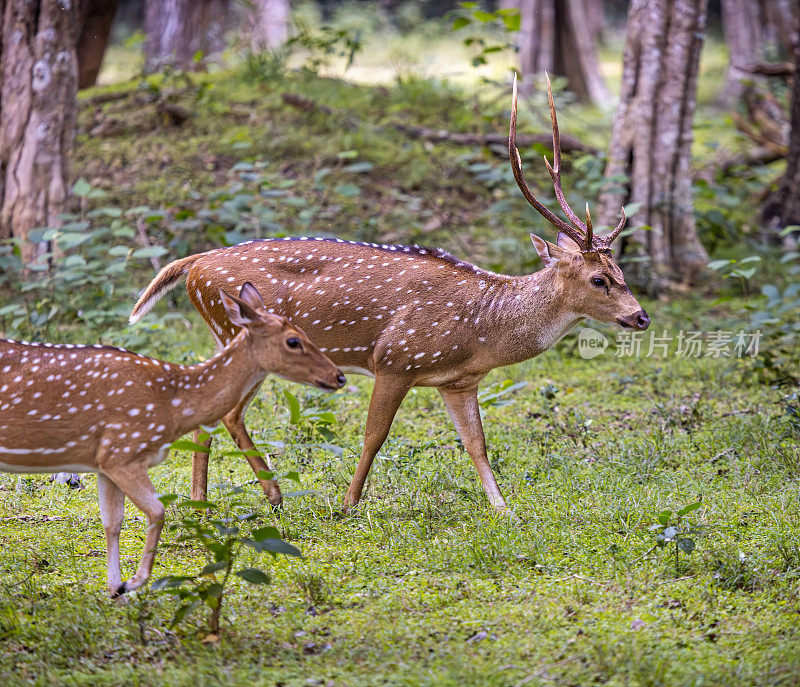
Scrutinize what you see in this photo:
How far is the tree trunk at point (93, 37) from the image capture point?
11.1 m

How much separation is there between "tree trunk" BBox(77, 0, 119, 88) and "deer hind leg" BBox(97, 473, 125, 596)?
7.75 meters

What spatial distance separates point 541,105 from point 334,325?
9186 mm

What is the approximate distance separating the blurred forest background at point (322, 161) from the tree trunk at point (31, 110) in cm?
1

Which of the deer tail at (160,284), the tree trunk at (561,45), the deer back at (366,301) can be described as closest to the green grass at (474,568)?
the deer back at (366,301)

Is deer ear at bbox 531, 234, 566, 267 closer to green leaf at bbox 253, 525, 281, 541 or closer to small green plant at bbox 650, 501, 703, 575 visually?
small green plant at bbox 650, 501, 703, 575

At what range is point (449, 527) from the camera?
5.05 metres

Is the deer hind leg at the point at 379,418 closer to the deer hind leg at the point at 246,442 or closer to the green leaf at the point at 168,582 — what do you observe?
the deer hind leg at the point at 246,442

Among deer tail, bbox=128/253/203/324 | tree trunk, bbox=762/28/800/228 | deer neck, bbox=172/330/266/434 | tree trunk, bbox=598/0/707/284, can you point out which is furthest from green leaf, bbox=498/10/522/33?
deer neck, bbox=172/330/266/434

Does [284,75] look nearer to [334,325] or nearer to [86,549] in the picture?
[334,325]

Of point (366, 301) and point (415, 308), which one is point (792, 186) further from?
point (366, 301)

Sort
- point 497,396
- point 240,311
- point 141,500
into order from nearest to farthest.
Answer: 1. point 141,500
2. point 240,311
3. point 497,396

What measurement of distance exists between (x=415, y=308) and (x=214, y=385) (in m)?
1.55

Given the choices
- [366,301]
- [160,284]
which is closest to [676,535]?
[366,301]

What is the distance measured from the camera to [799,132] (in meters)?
10.9
